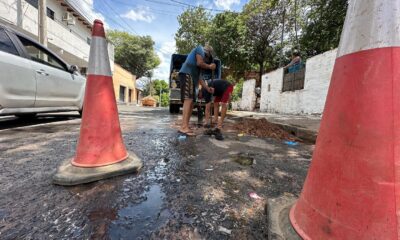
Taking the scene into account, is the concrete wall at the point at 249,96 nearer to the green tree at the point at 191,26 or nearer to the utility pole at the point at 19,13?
the green tree at the point at 191,26

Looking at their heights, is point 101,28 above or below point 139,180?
above

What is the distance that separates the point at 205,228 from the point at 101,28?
1.87m

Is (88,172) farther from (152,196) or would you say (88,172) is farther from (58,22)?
(58,22)

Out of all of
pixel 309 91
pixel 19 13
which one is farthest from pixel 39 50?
pixel 309 91

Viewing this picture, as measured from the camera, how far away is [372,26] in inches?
37.0

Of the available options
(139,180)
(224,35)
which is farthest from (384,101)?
(224,35)

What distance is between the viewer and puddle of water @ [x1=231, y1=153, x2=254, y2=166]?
2351 millimetres

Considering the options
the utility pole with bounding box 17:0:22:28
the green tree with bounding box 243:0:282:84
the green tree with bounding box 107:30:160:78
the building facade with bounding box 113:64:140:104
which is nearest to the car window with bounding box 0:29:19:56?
the utility pole with bounding box 17:0:22:28

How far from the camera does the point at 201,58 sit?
152 inches

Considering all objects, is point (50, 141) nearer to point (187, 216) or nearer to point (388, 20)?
point (187, 216)

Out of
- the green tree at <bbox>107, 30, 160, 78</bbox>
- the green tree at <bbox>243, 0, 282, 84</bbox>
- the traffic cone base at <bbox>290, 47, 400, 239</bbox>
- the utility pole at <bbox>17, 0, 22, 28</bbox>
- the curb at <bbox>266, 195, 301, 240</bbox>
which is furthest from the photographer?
the green tree at <bbox>107, 30, 160, 78</bbox>

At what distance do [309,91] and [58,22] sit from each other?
14795 millimetres

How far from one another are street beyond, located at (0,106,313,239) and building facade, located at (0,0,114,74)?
10670 millimetres

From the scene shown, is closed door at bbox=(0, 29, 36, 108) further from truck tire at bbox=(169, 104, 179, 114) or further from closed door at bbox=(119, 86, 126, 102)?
closed door at bbox=(119, 86, 126, 102)
